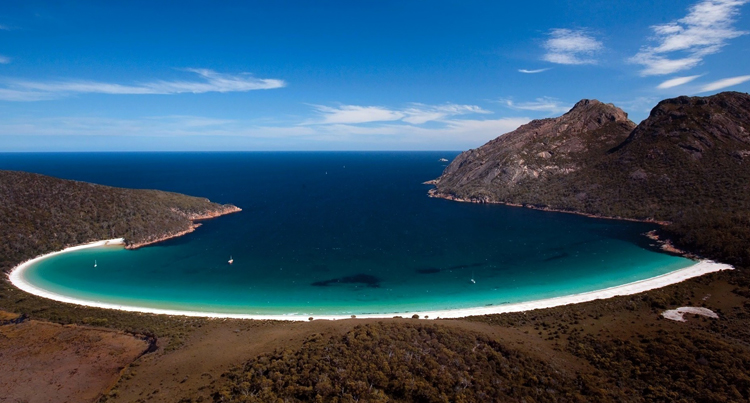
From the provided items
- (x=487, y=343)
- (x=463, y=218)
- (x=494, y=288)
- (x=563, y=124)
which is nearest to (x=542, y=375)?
(x=487, y=343)

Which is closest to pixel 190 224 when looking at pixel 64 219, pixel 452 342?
pixel 64 219

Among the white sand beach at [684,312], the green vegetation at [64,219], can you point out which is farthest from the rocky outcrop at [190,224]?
the white sand beach at [684,312]

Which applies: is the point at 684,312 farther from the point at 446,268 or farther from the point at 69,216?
the point at 69,216

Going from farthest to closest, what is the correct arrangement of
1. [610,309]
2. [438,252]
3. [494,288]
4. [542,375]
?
[438,252]
[494,288]
[610,309]
[542,375]

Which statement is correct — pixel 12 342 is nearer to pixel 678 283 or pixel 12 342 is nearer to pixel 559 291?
pixel 559 291

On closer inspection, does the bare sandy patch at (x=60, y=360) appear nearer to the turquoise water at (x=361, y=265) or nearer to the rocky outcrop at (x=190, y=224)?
the turquoise water at (x=361, y=265)

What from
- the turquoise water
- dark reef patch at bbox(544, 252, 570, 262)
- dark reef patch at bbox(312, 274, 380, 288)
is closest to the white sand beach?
the turquoise water

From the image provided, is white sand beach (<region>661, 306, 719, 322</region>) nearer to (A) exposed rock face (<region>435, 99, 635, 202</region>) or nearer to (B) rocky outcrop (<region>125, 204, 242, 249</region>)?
(A) exposed rock face (<region>435, 99, 635, 202</region>)
